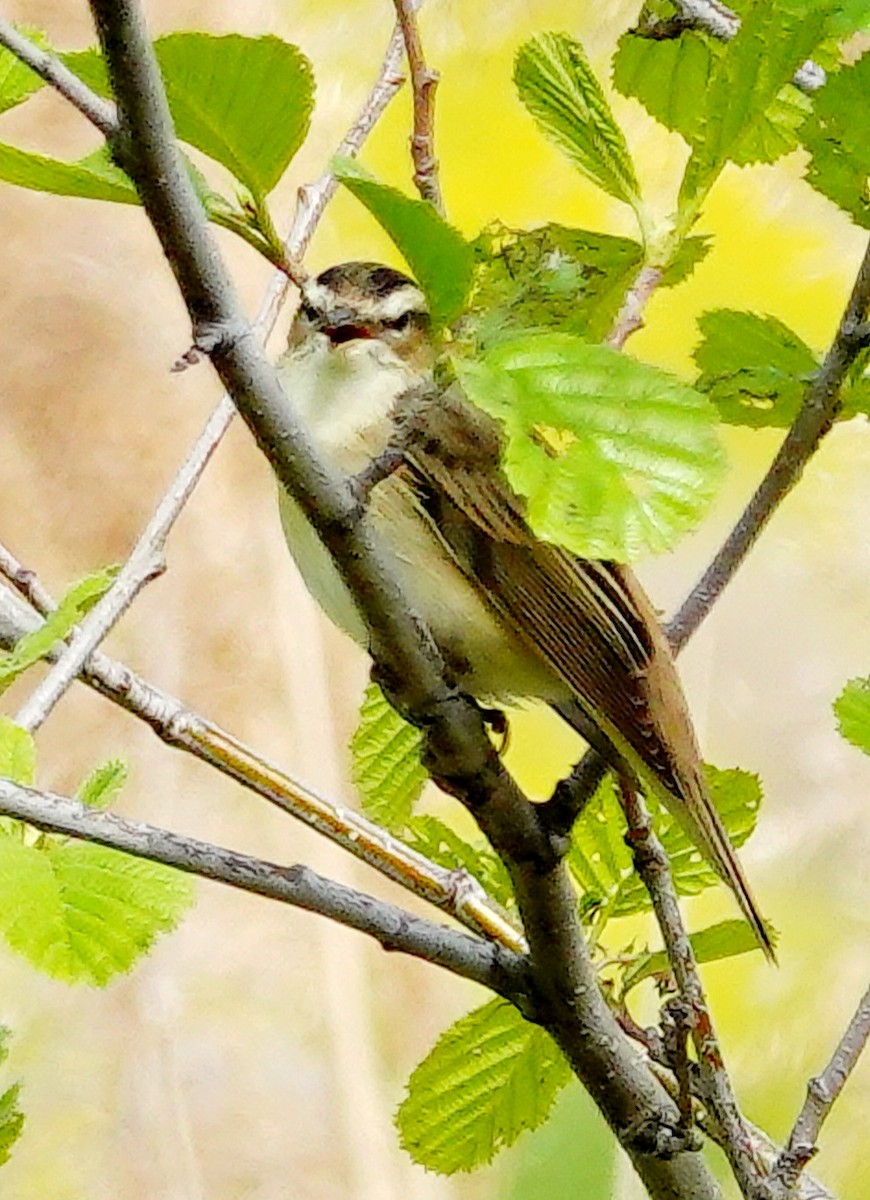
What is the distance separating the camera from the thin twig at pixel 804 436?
381mm

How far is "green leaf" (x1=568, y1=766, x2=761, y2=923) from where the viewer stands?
599 millimetres

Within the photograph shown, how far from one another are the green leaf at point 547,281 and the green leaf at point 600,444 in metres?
0.05

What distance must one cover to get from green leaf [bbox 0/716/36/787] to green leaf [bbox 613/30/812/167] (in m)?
0.27

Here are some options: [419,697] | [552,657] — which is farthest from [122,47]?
[552,657]

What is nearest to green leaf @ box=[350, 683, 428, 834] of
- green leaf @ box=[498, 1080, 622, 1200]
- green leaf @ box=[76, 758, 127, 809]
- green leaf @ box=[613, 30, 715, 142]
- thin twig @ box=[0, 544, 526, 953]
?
thin twig @ box=[0, 544, 526, 953]

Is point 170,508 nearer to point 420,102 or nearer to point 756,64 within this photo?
point 420,102

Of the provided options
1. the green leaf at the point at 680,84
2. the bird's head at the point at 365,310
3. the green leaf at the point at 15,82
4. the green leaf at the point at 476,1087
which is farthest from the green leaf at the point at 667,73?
the green leaf at the point at 476,1087

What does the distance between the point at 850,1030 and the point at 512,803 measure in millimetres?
175

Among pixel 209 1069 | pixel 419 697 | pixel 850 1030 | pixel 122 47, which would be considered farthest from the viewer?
pixel 209 1069

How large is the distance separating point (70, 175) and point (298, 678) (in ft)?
3.61

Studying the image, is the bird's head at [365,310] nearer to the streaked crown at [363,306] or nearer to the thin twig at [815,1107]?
the streaked crown at [363,306]

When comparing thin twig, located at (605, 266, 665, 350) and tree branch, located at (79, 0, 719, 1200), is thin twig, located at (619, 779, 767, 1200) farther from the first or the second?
thin twig, located at (605, 266, 665, 350)

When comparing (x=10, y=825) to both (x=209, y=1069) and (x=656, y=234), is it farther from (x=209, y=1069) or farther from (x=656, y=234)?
(x=209, y=1069)

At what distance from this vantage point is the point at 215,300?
0.32 m
